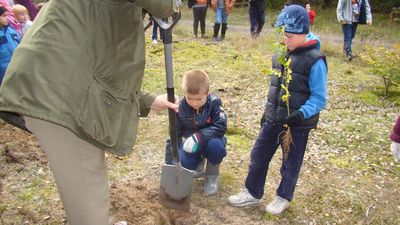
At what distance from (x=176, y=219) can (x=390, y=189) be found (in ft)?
6.63

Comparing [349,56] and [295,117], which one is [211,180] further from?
[349,56]

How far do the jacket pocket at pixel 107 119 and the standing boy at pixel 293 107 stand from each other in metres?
1.20

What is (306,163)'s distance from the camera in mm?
4215

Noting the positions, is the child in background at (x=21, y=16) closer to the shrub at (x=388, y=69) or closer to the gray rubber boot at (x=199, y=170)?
the gray rubber boot at (x=199, y=170)

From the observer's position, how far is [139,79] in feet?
7.38

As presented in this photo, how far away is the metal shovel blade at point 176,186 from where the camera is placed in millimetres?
3125

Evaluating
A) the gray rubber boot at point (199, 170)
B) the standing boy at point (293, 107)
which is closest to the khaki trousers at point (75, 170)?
the standing boy at point (293, 107)

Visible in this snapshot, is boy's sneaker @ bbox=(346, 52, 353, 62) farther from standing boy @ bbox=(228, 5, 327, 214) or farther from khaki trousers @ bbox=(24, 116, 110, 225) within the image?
khaki trousers @ bbox=(24, 116, 110, 225)

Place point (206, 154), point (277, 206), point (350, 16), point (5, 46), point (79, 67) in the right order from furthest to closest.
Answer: point (350, 16) < point (5, 46) < point (206, 154) < point (277, 206) < point (79, 67)

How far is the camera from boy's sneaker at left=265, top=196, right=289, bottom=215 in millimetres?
3289

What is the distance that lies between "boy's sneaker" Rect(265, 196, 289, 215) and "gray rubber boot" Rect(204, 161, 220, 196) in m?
0.50

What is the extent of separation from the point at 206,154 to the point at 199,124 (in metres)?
0.26

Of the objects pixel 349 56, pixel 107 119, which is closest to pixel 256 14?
pixel 349 56

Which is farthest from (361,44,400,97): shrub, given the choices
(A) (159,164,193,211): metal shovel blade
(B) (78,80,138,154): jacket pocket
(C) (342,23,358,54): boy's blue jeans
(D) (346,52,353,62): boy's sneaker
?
(B) (78,80,138,154): jacket pocket
